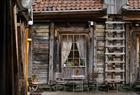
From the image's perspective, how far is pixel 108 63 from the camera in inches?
565

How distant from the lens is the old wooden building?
14297mm

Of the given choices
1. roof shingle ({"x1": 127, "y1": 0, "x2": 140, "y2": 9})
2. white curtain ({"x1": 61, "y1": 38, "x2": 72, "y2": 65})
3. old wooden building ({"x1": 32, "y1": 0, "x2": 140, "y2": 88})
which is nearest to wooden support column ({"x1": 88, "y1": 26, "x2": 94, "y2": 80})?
old wooden building ({"x1": 32, "y1": 0, "x2": 140, "y2": 88})

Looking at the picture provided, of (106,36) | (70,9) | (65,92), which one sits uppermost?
(70,9)

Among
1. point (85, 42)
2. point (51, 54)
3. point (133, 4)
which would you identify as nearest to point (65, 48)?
point (51, 54)

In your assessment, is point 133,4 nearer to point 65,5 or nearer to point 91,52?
point 91,52

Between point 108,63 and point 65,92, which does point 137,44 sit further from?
point 65,92

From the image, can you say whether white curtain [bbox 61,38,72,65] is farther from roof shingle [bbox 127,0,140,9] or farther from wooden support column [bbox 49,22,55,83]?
roof shingle [bbox 127,0,140,9]

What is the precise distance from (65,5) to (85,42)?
165cm

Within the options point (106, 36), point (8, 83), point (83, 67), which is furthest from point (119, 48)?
point (8, 83)

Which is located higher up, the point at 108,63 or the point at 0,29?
the point at 0,29

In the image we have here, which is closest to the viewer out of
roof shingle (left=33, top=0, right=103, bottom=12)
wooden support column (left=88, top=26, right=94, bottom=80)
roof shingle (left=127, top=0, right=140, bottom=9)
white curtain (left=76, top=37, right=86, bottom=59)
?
roof shingle (left=127, top=0, right=140, bottom=9)

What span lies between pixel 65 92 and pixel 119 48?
2709 millimetres

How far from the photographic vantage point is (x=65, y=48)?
48.1ft

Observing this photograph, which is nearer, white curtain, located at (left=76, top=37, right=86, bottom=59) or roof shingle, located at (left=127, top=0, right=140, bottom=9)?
roof shingle, located at (left=127, top=0, right=140, bottom=9)
